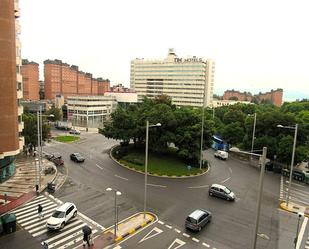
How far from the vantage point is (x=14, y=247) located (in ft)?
66.8

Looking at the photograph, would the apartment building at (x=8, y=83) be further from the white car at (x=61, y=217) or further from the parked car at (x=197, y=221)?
the parked car at (x=197, y=221)

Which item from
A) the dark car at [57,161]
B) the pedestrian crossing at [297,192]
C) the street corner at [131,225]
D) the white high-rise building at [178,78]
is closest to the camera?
the street corner at [131,225]

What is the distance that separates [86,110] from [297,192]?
7265cm

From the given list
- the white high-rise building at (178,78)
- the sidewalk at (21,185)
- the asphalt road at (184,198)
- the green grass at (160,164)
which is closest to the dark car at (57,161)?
the sidewalk at (21,185)

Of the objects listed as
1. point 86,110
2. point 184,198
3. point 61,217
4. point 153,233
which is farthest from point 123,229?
point 86,110

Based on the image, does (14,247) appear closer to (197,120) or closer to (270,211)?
(270,211)

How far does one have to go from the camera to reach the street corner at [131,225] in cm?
2263

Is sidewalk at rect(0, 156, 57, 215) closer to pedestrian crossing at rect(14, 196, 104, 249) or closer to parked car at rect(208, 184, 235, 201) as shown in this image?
pedestrian crossing at rect(14, 196, 104, 249)

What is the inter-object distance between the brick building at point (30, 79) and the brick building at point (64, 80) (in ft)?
26.0

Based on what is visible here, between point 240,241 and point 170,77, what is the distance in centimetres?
14547

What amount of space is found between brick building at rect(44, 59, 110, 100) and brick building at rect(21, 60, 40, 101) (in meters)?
7.94

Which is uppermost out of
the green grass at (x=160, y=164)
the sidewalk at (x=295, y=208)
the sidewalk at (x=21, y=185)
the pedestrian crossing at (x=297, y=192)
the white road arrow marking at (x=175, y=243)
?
the green grass at (x=160, y=164)

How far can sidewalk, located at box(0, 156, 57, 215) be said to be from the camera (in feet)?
94.4

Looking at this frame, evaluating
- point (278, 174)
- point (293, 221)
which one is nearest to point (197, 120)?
point (278, 174)
